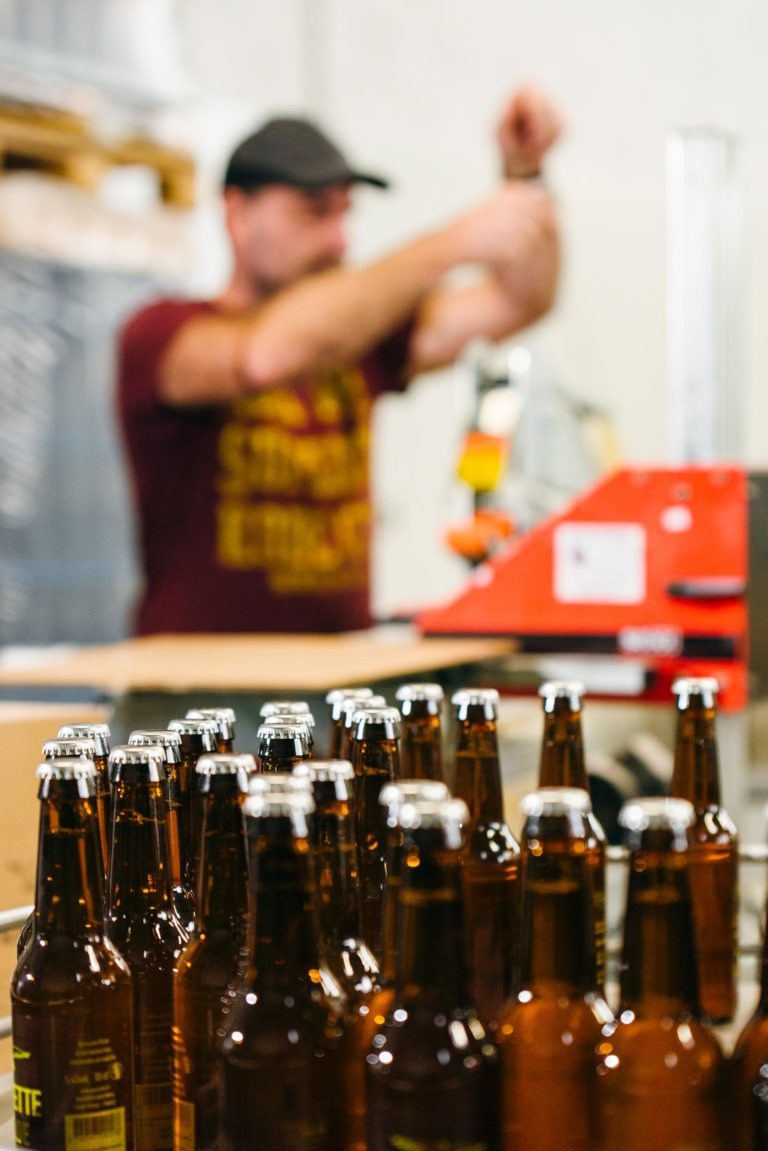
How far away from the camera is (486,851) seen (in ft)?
4.74

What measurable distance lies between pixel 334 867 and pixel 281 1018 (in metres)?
0.19

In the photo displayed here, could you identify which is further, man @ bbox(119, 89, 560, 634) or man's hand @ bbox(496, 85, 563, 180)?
man @ bbox(119, 89, 560, 634)

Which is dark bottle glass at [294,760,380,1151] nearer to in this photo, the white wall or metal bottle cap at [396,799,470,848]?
metal bottle cap at [396,799,470,848]

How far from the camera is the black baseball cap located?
13.4 feet

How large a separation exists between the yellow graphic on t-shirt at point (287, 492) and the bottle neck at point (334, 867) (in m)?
2.87

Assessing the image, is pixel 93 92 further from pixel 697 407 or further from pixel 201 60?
pixel 697 407

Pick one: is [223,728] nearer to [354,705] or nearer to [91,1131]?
[354,705]

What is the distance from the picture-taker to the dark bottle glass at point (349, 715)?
1.41 meters

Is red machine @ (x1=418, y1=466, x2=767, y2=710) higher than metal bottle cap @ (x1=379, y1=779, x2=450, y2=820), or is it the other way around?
red machine @ (x1=418, y1=466, x2=767, y2=710)

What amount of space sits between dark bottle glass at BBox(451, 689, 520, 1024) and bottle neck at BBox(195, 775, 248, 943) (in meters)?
0.27

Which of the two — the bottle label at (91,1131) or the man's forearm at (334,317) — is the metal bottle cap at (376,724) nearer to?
the bottle label at (91,1131)

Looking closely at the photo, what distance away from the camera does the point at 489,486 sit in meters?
3.72

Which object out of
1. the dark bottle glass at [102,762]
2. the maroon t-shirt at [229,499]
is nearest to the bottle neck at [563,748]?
the dark bottle glass at [102,762]

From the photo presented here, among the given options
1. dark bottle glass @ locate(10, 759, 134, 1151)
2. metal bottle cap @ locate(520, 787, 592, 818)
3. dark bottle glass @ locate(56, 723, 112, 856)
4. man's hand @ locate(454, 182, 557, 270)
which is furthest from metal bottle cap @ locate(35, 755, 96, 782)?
man's hand @ locate(454, 182, 557, 270)
